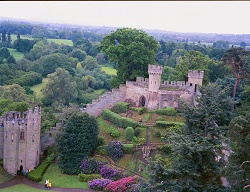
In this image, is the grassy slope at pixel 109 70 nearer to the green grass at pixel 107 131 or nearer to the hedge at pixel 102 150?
the green grass at pixel 107 131

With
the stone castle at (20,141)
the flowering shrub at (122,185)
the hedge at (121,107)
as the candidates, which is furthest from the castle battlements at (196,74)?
the stone castle at (20,141)

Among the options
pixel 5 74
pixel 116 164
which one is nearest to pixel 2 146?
pixel 116 164

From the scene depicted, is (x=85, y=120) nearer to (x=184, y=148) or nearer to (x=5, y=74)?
(x=184, y=148)

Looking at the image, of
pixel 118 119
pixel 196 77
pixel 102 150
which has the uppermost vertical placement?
pixel 196 77

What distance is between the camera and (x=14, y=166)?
4216cm

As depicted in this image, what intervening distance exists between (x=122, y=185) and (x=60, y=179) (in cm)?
849

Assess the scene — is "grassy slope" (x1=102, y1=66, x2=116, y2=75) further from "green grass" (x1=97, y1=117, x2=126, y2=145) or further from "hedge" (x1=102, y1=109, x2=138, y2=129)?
Answer: "green grass" (x1=97, y1=117, x2=126, y2=145)

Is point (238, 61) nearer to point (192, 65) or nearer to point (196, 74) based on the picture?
point (196, 74)

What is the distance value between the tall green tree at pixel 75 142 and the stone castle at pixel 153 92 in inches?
300

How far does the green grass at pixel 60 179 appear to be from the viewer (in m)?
38.5

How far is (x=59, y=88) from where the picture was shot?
8062 centimetres

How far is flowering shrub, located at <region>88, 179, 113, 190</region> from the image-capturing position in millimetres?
37031

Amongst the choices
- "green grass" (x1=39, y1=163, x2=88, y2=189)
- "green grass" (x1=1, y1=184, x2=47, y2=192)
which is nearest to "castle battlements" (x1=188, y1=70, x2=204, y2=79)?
"green grass" (x1=39, y1=163, x2=88, y2=189)

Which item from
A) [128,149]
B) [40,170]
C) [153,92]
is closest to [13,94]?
[40,170]
